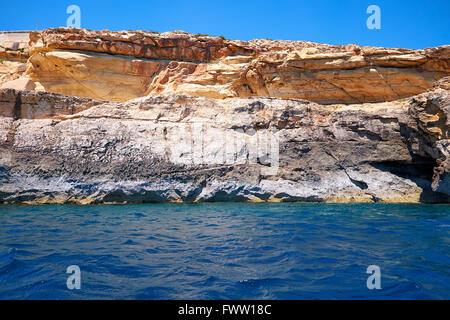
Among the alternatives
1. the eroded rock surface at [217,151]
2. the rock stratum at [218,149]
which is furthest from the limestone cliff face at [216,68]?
the eroded rock surface at [217,151]

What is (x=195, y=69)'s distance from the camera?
68.5 ft

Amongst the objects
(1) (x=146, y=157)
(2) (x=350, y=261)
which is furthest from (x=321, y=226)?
(1) (x=146, y=157)

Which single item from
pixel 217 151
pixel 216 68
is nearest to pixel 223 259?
pixel 217 151

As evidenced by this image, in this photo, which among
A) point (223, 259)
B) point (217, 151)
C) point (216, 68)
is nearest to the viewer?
point (223, 259)

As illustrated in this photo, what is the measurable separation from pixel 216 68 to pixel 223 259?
18.2 m

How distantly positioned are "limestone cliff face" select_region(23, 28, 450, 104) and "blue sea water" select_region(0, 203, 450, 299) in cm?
1426

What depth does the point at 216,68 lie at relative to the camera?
20422mm

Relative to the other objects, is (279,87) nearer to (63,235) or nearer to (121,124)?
(121,124)

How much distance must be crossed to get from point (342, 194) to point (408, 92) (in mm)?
11077

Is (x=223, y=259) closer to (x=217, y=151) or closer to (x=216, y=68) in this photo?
(x=217, y=151)

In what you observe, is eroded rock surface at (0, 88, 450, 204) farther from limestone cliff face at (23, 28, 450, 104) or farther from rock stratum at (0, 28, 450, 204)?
limestone cliff face at (23, 28, 450, 104)

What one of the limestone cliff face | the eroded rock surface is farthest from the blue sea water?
the limestone cliff face

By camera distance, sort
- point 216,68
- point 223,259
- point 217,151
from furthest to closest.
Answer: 1. point 216,68
2. point 217,151
3. point 223,259
